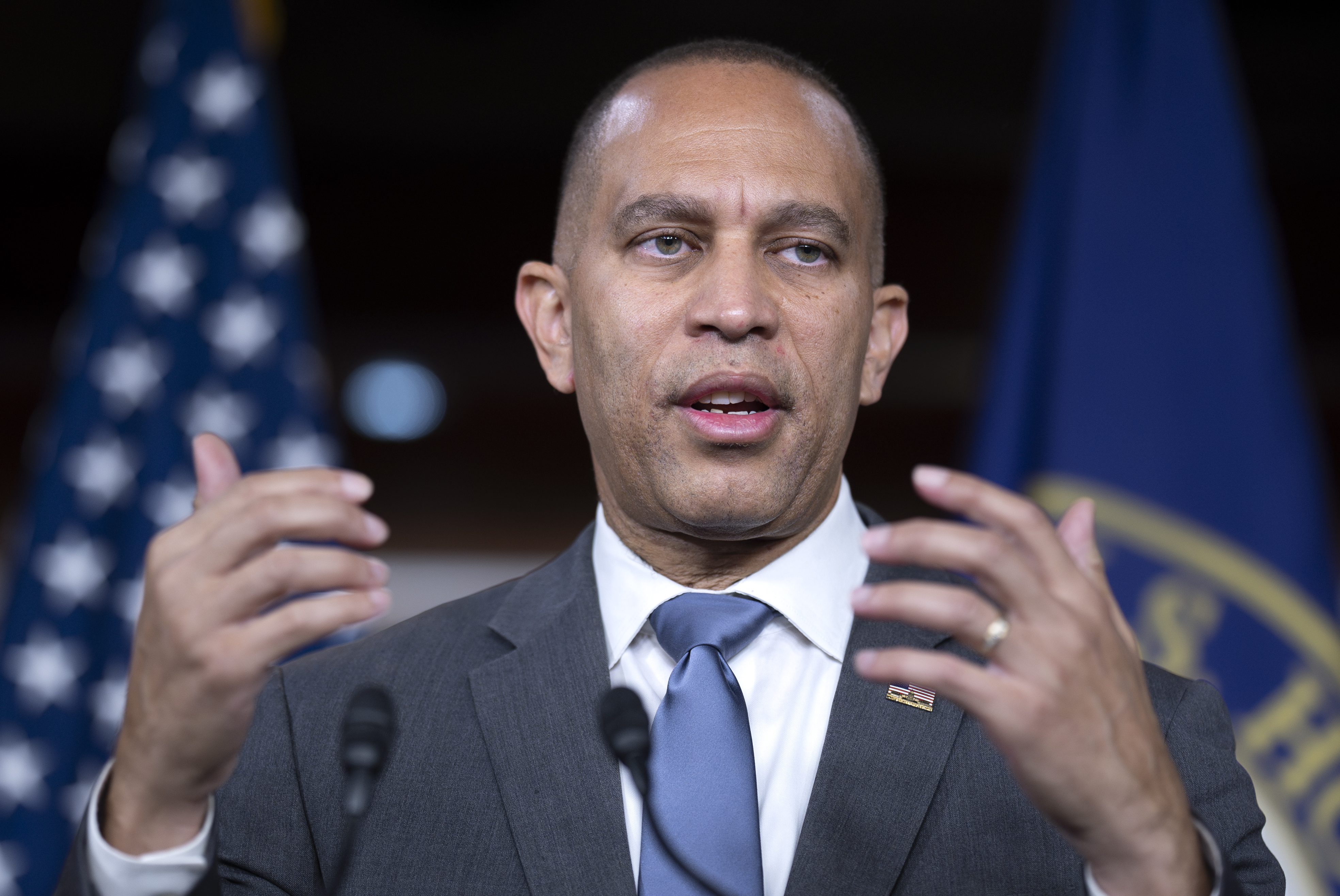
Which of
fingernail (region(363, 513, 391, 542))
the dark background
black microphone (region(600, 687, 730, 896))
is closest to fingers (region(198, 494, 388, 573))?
fingernail (region(363, 513, 391, 542))

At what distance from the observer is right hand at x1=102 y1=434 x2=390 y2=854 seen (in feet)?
3.19

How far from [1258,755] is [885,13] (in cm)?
280

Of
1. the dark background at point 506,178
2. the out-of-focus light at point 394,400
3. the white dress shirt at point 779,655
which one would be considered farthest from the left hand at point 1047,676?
the out-of-focus light at point 394,400

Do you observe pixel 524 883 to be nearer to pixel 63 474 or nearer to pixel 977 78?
pixel 63 474

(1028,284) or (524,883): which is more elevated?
(1028,284)

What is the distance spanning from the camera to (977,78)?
462 centimetres

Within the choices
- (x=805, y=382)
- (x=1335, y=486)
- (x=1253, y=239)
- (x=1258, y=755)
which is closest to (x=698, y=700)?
(x=805, y=382)

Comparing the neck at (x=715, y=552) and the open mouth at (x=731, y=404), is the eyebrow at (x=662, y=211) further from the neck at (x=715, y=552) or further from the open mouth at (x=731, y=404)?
the neck at (x=715, y=552)

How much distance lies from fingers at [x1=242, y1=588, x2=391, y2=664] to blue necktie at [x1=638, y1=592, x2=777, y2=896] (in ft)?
1.29

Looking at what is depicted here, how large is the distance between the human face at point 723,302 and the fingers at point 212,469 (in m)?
0.52

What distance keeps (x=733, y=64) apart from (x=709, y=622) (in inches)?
29.8

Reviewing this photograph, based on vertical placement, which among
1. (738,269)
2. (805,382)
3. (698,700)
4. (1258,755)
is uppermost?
(738,269)

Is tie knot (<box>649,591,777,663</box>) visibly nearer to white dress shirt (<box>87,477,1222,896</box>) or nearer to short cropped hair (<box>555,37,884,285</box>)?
white dress shirt (<box>87,477,1222,896</box>)

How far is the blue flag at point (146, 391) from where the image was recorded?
2709 mm
